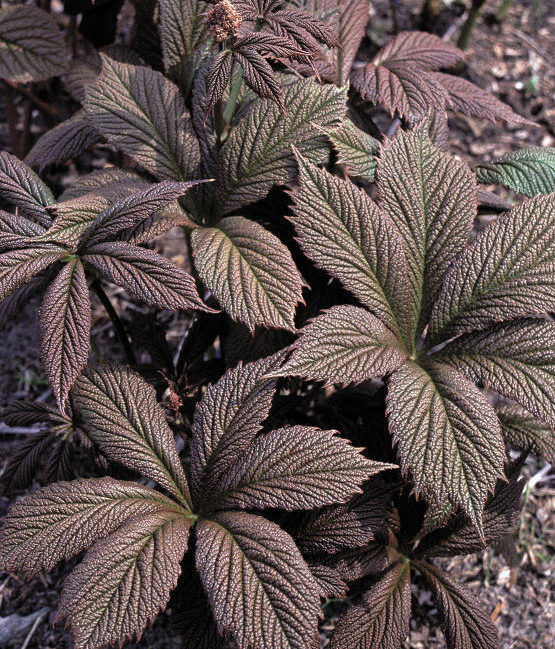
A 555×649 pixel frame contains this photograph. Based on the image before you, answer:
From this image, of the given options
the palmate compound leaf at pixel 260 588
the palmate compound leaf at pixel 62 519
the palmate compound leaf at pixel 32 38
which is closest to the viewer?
the palmate compound leaf at pixel 260 588

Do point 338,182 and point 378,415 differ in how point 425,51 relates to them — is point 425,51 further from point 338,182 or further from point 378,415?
point 378,415

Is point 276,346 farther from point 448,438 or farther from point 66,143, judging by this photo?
point 66,143

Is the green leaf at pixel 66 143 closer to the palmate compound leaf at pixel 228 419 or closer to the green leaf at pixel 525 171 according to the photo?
the palmate compound leaf at pixel 228 419

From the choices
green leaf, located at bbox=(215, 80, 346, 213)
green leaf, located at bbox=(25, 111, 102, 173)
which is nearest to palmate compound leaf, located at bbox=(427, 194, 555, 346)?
green leaf, located at bbox=(215, 80, 346, 213)

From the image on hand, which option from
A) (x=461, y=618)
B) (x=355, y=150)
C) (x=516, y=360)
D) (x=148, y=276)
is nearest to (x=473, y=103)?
(x=355, y=150)

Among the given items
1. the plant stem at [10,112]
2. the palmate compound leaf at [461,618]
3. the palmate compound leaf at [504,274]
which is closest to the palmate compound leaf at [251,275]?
the palmate compound leaf at [504,274]

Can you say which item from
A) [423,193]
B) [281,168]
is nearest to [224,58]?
[281,168]

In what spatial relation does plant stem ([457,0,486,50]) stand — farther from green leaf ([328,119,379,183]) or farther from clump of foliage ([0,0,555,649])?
green leaf ([328,119,379,183])
